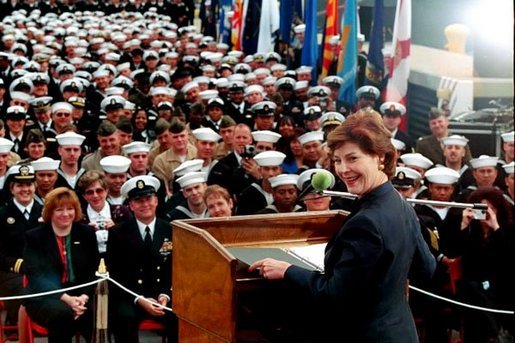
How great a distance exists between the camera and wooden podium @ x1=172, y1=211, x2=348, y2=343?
3.31m

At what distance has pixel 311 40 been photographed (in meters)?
15.8

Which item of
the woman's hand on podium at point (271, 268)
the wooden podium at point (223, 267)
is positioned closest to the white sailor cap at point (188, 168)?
the wooden podium at point (223, 267)

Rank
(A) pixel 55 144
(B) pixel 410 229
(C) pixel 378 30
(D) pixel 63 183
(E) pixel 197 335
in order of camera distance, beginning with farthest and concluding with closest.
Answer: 1. (C) pixel 378 30
2. (A) pixel 55 144
3. (D) pixel 63 183
4. (E) pixel 197 335
5. (B) pixel 410 229

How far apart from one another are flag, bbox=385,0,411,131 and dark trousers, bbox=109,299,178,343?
6432mm

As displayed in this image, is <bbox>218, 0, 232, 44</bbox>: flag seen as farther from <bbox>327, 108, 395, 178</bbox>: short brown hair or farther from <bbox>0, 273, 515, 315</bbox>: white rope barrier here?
<bbox>327, 108, 395, 178</bbox>: short brown hair

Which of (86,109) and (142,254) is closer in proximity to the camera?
(142,254)

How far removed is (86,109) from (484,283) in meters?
7.98

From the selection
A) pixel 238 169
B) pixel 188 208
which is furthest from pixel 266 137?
pixel 188 208

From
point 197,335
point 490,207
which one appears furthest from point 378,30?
point 197,335

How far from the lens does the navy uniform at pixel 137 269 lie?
604 cm

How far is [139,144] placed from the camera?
8695 mm

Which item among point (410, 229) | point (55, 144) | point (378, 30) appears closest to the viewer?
point (410, 229)

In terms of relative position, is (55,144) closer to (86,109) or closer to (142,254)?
(86,109)

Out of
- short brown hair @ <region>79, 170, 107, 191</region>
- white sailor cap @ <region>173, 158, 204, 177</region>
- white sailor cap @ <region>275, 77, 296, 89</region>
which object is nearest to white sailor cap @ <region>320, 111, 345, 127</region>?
white sailor cap @ <region>173, 158, 204, 177</region>
